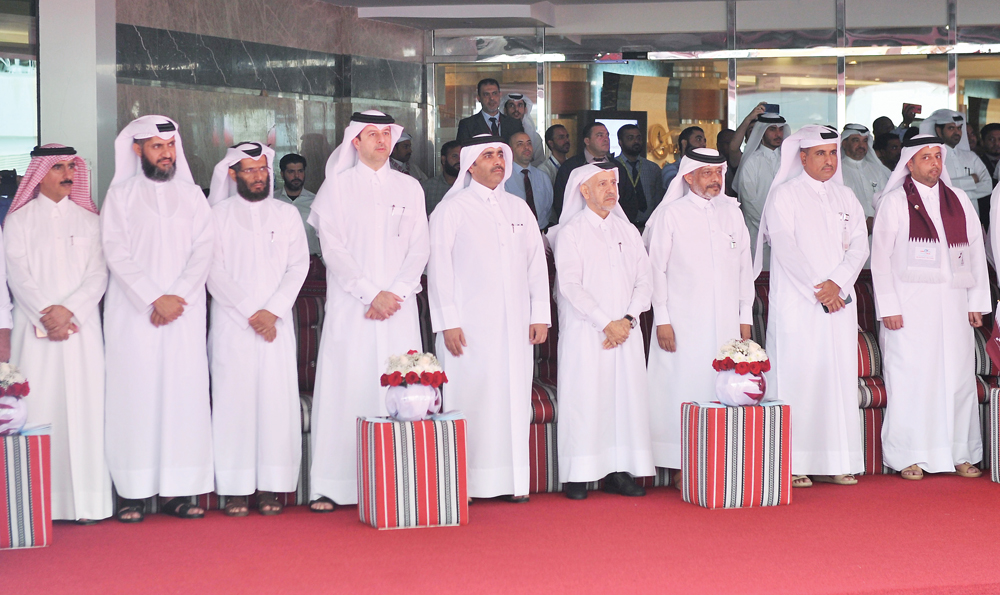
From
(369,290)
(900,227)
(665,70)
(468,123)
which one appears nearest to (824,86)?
(665,70)

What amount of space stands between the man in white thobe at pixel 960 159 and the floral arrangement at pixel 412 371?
502 cm

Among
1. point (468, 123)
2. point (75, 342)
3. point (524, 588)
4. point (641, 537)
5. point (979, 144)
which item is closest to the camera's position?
point (524, 588)

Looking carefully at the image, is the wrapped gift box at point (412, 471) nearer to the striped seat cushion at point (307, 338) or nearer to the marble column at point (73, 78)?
the striped seat cushion at point (307, 338)

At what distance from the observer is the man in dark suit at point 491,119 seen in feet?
28.1

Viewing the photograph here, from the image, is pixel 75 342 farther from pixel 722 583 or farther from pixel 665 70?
pixel 665 70

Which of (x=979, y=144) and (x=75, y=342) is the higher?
(x=979, y=144)

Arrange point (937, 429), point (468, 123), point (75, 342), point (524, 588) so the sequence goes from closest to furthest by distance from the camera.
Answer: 1. point (524, 588)
2. point (75, 342)
3. point (937, 429)
4. point (468, 123)

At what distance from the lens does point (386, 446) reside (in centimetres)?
464

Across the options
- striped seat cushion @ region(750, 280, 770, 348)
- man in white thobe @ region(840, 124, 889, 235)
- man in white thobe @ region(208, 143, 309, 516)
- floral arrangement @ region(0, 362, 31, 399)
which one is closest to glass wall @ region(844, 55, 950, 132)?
man in white thobe @ region(840, 124, 889, 235)

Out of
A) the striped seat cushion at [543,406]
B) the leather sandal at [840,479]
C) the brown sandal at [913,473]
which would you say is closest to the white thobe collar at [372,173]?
the striped seat cushion at [543,406]

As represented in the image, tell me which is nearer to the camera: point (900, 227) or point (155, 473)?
point (155, 473)

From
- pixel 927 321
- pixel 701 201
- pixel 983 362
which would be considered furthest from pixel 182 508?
pixel 983 362

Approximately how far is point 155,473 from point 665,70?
6252 millimetres

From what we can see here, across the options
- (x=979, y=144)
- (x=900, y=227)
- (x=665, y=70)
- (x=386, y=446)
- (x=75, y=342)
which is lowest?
(x=386, y=446)
